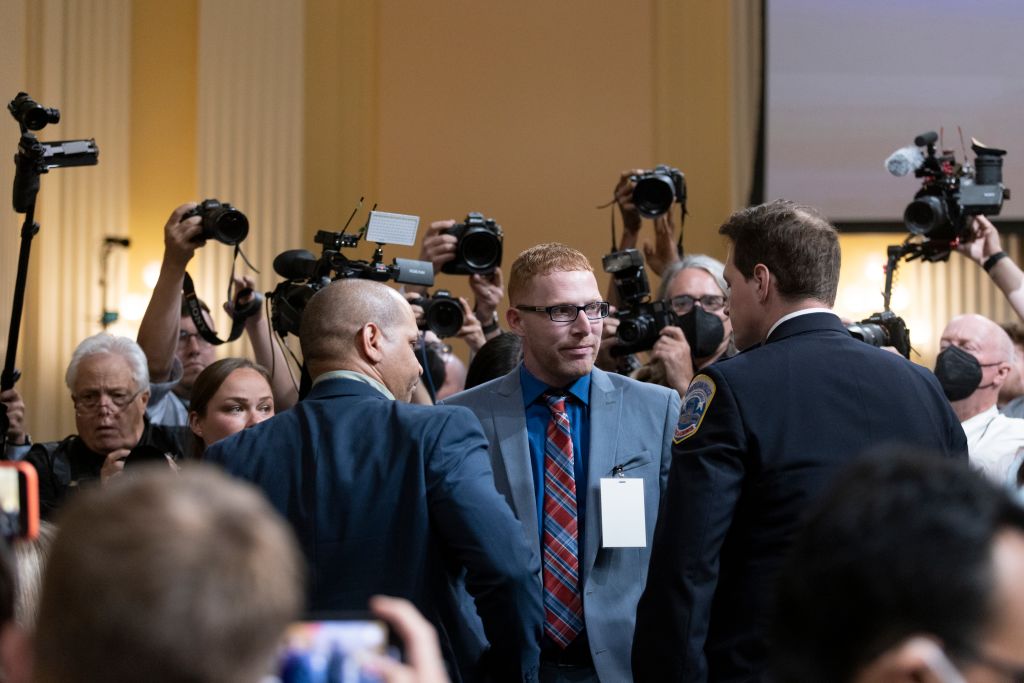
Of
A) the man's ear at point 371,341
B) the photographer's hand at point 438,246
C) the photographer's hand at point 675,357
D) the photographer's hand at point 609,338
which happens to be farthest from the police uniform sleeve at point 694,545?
the photographer's hand at point 438,246

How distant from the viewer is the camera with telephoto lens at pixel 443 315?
410 cm

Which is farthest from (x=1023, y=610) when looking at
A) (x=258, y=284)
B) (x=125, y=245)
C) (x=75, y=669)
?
(x=125, y=245)

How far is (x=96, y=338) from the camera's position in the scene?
422cm

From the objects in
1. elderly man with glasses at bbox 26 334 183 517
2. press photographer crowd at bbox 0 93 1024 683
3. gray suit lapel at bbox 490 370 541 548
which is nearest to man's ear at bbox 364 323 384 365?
press photographer crowd at bbox 0 93 1024 683

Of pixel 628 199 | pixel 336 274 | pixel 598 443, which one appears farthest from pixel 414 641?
pixel 628 199

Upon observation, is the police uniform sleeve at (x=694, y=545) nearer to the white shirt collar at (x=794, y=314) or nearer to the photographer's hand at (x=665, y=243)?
the white shirt collar at (x=794, y=314)

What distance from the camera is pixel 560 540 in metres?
2.97

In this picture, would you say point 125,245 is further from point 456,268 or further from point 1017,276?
point 1017,276

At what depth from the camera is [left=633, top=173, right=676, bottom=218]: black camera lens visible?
14.8 feet

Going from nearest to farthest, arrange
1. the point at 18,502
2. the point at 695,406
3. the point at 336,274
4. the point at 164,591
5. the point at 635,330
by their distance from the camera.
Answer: the point at 164,591, the point at 18,502, the point at 695,406, the point at 336,274, the point at 635,330

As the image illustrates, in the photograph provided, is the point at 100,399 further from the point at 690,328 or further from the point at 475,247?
the point at 690,328

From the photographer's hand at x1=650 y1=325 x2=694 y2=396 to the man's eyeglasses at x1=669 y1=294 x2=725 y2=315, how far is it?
0.81 ft

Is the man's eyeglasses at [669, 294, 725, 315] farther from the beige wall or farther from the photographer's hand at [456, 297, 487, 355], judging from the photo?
the beige wall

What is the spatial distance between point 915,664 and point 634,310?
2870 mm
